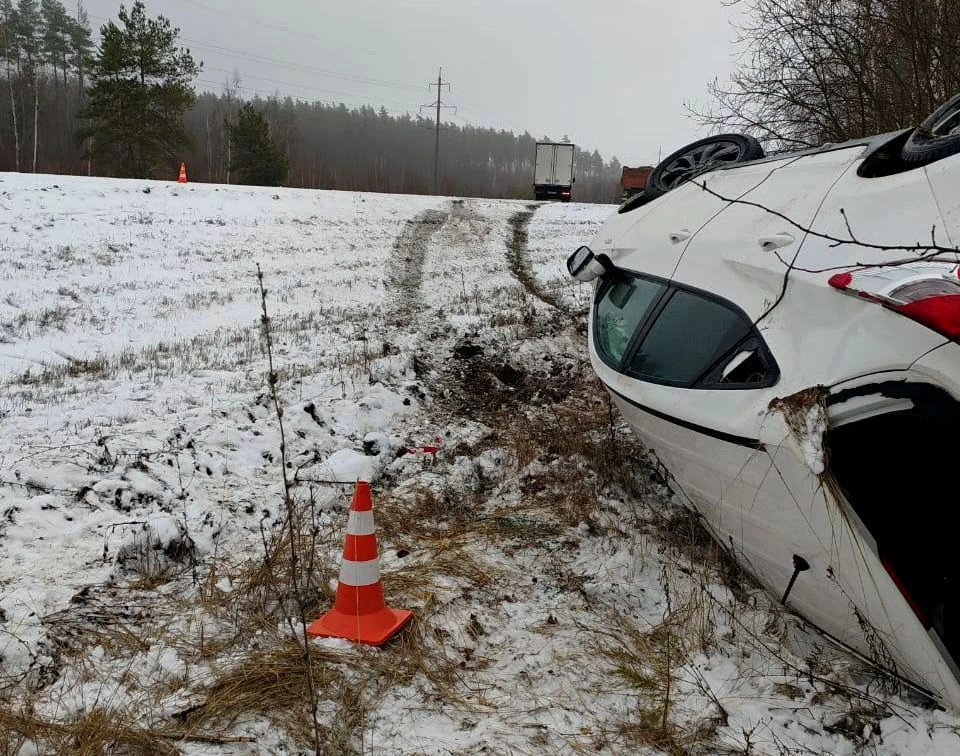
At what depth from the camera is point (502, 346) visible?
8258 mm

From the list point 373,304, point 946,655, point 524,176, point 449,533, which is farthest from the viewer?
point 524,176

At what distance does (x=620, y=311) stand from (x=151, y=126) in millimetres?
35321

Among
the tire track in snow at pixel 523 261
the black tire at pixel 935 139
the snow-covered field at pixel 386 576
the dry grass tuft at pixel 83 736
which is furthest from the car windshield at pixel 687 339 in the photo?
the tire track in snow at pixel 523 261

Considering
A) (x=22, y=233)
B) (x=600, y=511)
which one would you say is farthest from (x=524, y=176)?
(x=600, y=511)

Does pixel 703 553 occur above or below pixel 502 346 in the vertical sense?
below

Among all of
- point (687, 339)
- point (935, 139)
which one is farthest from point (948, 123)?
point (687, 339)

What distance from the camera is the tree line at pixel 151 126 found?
31.9 metres

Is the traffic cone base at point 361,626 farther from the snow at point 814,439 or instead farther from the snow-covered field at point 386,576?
the snow at point 814,439

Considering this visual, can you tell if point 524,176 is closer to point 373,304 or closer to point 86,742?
Answer: point 373,304

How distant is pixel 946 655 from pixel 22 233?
16.8 meters

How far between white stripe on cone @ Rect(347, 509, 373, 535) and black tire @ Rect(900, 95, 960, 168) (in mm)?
2669

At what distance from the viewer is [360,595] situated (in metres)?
3.01

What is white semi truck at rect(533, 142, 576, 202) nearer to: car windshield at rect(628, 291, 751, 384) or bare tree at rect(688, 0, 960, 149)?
bare tree at rect(688, 0, 960, 149)

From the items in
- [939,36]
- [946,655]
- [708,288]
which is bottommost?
[946,655]
